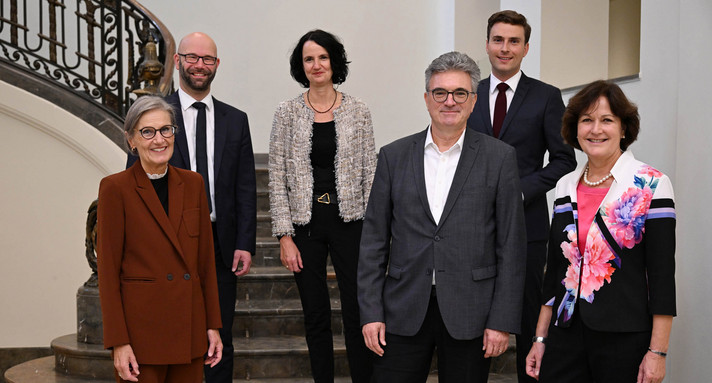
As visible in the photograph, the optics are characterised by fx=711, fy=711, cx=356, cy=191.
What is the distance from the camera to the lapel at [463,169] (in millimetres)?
2338

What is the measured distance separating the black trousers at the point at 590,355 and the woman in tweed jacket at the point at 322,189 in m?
1.08

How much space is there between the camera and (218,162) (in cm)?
309

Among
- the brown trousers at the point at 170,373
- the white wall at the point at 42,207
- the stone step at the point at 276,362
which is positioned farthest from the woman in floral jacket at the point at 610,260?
the white wall at the point at 42,207

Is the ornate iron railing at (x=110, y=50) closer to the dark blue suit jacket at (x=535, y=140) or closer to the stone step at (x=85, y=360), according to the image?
the stone step at (x=85, y=360)

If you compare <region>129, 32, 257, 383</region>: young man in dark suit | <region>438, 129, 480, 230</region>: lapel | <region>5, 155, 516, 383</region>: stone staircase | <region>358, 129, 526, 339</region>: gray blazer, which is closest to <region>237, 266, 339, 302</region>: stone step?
<region>5, 155, 516, 383</region>: stone staircase

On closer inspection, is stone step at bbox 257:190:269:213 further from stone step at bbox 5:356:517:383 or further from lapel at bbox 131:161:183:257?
lapel at bbox 131:161:183:257

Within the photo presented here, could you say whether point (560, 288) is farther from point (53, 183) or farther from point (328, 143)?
point (53, 183)

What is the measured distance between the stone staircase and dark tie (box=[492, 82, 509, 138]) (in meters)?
1.63

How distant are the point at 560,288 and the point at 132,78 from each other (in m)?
3.91

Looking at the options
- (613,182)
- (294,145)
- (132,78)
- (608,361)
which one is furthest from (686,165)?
(132,78)

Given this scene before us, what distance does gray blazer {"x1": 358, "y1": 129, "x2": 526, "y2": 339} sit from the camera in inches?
91.0

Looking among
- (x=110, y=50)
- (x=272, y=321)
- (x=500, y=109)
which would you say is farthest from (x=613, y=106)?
(x=110, y=50)

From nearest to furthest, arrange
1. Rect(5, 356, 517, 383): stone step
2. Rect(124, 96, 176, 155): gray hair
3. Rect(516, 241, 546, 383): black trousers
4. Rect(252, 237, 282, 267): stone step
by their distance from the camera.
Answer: Rect(124, 96, 176, 155): gray hair
Rect(516, 241, 546, 383): black trousers
Rect(5, 356, 517, 383): stone step
Rect(252, 237, 282, 267): stone step

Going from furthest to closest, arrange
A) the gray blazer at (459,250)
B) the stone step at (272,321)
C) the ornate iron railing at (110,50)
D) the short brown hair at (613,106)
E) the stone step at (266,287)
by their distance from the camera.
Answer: the ornate iron railing at (110,50) < the stone step at (266,287) < the stone step at (272,321) < the gray blazer at (459,250) < the short brown hair at (613,106)
